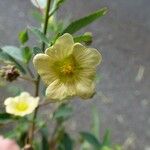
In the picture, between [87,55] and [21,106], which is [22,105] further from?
[87,55]

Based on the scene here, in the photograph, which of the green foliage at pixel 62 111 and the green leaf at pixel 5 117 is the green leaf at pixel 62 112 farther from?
the green leaf at pixel 5 117

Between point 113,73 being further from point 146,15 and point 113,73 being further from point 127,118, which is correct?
point 146,15

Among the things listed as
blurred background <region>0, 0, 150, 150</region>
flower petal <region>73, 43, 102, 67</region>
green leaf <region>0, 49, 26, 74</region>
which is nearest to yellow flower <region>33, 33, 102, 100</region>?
flower petal <region>73, 43, 102, 67</region>

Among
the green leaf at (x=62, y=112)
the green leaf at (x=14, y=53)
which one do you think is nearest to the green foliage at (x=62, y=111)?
the green leaf at (x=62, y=112)

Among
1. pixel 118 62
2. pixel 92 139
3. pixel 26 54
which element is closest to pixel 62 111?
pixel 92 139

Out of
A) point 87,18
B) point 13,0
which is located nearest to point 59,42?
point 87,18

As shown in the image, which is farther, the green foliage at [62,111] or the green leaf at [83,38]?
the green foliage at [62,111]

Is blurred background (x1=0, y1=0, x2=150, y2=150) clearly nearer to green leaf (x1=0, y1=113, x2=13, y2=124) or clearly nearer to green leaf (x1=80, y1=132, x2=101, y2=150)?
green leaf (x1=80, y1=132, x2=101, y2=150)

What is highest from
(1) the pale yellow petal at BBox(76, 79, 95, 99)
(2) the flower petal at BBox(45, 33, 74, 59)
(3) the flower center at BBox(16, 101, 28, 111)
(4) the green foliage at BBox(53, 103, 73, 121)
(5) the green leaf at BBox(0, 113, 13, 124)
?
(2) the flower petal at BBox(45, 33, 74, 59)
